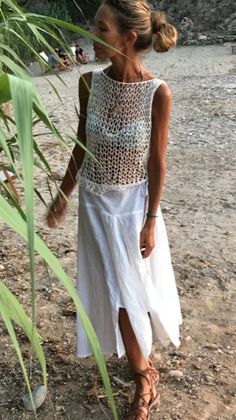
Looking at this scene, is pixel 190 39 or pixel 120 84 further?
pixel 190 39

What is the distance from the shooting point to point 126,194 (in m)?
2.13

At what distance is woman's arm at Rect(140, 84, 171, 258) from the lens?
2.03 meters

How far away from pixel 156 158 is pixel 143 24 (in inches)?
15.6

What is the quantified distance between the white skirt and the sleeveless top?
0.14 ft

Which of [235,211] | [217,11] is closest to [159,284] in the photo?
[235,211]

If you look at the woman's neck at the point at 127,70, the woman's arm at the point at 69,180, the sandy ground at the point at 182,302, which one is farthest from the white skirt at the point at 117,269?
the woman's neck at the point at 127,70

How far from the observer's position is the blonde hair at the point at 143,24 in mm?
1974

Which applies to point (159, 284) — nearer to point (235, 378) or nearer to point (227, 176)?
point (235, 378)

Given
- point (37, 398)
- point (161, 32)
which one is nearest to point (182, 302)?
point (37, 398)

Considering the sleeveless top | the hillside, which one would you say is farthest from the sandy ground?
the hillside

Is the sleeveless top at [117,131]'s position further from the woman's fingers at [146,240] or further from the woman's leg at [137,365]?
the woman's leg at [137,365]

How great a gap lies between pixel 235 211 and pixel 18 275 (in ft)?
4.98

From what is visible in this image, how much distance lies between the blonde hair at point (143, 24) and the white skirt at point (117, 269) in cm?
44

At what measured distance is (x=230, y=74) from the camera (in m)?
8.86
